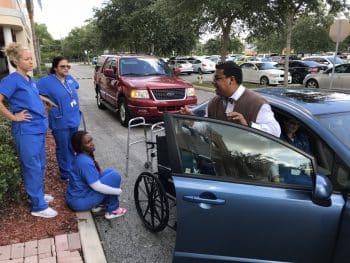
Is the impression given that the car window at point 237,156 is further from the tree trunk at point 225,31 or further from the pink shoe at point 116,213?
the tree trunk at point 225,31

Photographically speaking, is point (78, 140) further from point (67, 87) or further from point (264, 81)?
point (264, 81)

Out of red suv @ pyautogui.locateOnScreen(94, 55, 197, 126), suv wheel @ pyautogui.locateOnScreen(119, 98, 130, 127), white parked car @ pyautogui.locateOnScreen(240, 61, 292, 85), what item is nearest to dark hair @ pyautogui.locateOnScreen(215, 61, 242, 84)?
red suv @ pyautogui.locateOnScreen(94, 55, 197, 126)

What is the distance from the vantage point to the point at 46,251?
3562 millimetres

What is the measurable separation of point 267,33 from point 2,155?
703 inches

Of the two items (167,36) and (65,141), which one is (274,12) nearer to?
(167,36)

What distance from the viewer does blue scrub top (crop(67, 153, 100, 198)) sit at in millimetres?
4047

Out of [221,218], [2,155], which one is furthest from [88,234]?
[221,218]

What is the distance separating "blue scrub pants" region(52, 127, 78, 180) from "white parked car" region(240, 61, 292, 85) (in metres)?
17.5

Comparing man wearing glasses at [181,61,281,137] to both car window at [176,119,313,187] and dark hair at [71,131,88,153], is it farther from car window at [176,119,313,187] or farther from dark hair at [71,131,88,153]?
dark hair at [71,131,88,153]

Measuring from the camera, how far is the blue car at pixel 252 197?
259cm

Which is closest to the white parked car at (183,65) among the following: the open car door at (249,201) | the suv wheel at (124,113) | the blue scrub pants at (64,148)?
the suv wheel at (124,113)

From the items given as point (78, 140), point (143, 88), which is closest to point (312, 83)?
point (143, 88)

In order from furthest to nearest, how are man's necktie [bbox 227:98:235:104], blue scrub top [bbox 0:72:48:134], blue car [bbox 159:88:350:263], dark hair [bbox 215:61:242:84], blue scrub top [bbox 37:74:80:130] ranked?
1. blue scrub top [bbox 37:74:80:130]
2. blue scrub top [bbox 0:72:48:134]
3. man's necktie [bbox 227:98:235:104]
4. dark hair [bbox 215:61:242:84]
5. blue car [bbox 159:88:350:263]

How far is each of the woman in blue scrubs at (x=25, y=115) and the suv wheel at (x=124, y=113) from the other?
5.22 meters
